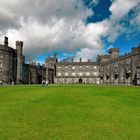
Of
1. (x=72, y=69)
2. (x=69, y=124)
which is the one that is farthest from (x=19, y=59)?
(x=69, y=124)

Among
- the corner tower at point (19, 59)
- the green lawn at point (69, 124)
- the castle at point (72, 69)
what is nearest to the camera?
the green lawn at point (69, 124)

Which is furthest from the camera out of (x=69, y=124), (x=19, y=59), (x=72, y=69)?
(x=72, y=69)

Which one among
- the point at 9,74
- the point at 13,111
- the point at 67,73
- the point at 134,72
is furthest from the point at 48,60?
the point at 13,111

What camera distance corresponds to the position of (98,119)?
13.4 m

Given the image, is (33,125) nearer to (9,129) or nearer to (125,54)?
(9,129)

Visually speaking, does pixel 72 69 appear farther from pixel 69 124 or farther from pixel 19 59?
pixel 69 124

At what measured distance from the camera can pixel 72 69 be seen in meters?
139

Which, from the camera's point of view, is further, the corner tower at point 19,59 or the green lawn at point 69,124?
the corner tower at point 19,59

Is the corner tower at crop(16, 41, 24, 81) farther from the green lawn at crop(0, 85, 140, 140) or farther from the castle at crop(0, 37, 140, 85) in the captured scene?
the green lawn at crop(0, 85, 140, 140)

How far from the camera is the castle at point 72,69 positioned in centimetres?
8875

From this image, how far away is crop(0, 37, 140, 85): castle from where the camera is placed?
88750 millimetres

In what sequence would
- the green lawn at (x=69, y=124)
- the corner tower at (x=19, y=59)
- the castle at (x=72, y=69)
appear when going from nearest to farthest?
the green lawn at (x=69, y=124) < the castle at (x=72, y=69) < the corner tower at (x=19, y=59)

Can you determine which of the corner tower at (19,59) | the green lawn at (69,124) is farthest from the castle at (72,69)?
the green lawn at (69,124)

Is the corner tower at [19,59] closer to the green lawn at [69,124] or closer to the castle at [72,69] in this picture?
the castle at [72,69]
